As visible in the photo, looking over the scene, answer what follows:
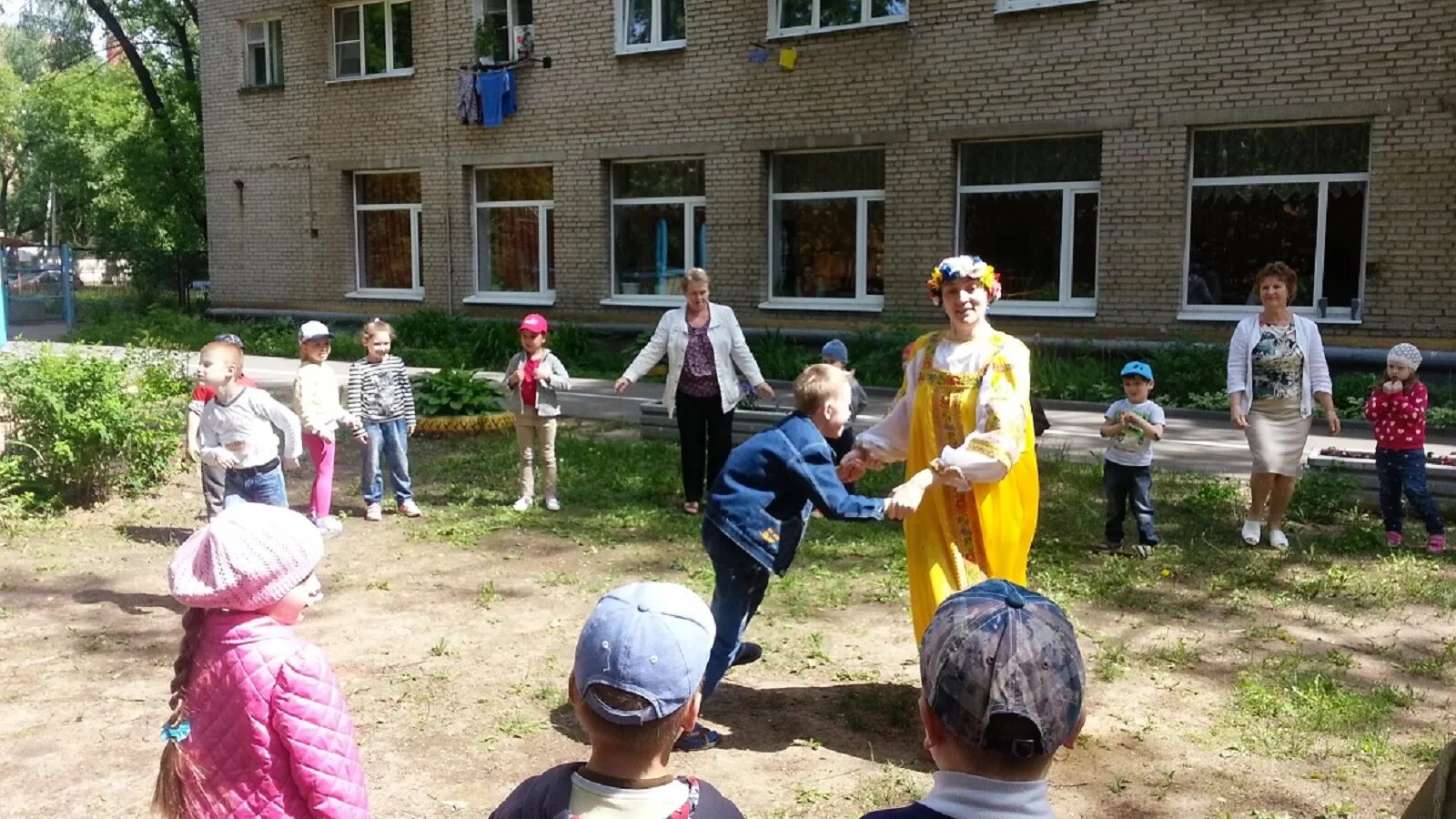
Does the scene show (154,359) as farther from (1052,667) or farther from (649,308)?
(1052,667)

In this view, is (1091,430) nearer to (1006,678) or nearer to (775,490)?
(775,490)

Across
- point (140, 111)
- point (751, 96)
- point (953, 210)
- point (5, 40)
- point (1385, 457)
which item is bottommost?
point (1385, 457)

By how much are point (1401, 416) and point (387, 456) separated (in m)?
6.97

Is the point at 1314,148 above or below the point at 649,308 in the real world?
above

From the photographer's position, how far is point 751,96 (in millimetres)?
17906

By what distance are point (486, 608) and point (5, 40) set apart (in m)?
70.2

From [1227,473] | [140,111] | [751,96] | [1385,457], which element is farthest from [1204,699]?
[140,111]

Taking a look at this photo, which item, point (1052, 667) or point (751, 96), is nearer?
point (1052, 667)

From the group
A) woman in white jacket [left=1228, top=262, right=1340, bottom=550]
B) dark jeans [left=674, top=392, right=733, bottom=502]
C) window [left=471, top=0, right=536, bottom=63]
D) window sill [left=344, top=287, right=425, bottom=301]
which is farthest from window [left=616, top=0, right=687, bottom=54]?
woman in white jacket [left=1228, top=262, right=1340, bottom=550]

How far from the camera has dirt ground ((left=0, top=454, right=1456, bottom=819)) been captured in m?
4.52

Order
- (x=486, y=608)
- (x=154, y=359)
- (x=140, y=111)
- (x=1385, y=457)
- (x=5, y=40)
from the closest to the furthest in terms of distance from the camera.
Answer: (x=486, y=608), (x=1385, y=457), (x=154, y=359), (x=140, y=111), (x=5, y=40)

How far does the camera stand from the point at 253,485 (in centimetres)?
710

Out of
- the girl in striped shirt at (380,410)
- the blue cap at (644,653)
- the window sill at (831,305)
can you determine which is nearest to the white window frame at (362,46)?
the window sill at (831,305)

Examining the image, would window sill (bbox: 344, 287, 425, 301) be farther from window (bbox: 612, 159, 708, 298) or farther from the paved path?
the paved path
